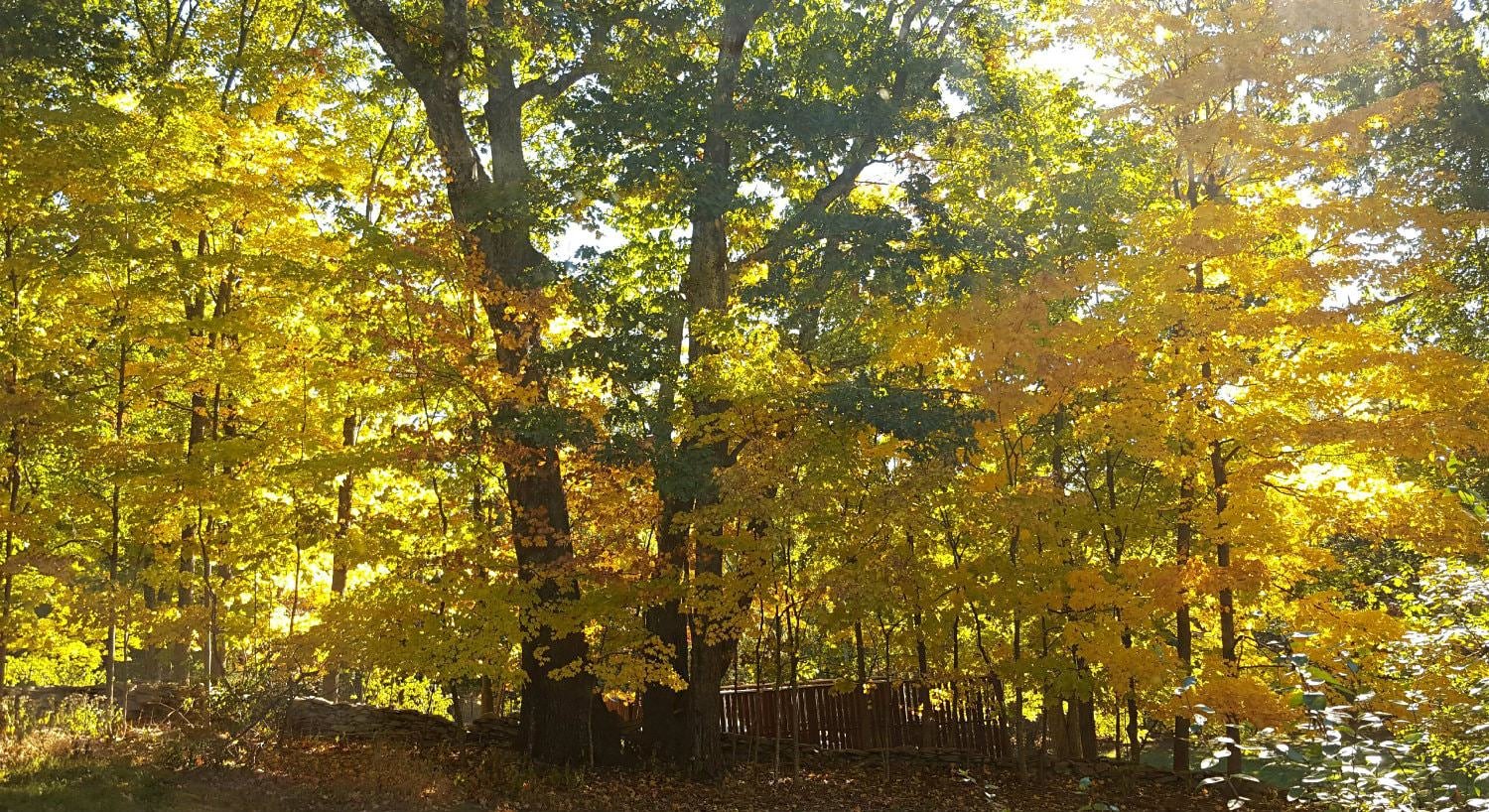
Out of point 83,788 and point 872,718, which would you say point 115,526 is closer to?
point 83,788

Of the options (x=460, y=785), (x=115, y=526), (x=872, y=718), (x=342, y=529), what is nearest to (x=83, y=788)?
(x=460, y=785)

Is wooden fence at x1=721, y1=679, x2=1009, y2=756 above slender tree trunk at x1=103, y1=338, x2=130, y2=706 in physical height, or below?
below

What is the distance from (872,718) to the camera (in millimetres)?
14727

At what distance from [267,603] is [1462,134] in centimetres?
2032

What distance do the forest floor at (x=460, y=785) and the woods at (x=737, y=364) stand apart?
62 centimetres

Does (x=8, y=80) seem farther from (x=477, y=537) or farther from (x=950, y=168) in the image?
(x=950, y=168)

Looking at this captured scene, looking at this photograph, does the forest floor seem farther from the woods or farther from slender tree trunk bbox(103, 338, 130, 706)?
slender tree trunk bbox(103, 338, 130, 706)

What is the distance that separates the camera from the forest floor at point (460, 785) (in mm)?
8703

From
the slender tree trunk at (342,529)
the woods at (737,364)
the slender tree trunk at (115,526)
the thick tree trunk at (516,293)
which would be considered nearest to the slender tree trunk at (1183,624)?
the woods at (737,364)

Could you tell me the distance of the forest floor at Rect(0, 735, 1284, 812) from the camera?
8.70m

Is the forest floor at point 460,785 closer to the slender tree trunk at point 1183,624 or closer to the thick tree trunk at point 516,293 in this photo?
the slender tree trunk at point 1183,624

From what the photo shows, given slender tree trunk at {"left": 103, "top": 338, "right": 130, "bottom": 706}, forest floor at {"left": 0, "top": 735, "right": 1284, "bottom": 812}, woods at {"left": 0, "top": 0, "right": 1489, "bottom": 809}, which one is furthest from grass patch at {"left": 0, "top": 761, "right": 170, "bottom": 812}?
slender tree trunk at {"left": 103, "top": 338, "right": 130, "bottom": 706}

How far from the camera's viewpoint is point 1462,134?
645 inches

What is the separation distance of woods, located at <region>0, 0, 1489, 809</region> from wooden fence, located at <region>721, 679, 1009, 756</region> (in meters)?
0.08
